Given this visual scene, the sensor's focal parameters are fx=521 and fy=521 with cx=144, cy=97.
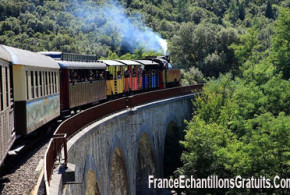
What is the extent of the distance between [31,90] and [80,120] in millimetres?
2250

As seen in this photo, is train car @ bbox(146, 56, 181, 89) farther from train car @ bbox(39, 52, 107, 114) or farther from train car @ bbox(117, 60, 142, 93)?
Result: train car @ bbox(39, 52, 107, 114)

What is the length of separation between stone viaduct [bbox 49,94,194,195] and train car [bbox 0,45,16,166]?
1186 mm

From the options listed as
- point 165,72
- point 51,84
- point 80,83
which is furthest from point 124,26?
point 51,84

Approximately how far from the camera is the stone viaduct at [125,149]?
1370 centimetres

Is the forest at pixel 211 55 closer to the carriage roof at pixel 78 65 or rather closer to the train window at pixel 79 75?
the carriage roof at pixel 78 65

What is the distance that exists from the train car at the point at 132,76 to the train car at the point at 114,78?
68 cm

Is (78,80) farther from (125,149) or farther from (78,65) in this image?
(125,149)

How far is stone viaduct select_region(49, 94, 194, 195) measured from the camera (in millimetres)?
→ 13703

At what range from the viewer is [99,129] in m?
17.2

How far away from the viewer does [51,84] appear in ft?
55.5

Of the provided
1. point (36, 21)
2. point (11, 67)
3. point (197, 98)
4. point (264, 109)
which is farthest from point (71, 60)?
point (36, 21)

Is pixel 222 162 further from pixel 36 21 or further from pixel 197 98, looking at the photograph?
pixel 36 21

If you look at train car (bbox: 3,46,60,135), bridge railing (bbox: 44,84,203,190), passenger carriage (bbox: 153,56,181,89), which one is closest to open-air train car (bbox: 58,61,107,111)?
bridge railing (bbox: 44,84,203,190)

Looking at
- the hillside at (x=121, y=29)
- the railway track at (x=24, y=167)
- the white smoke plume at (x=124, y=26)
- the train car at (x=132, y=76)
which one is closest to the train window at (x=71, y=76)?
the railway track at (x=24, y=167)
